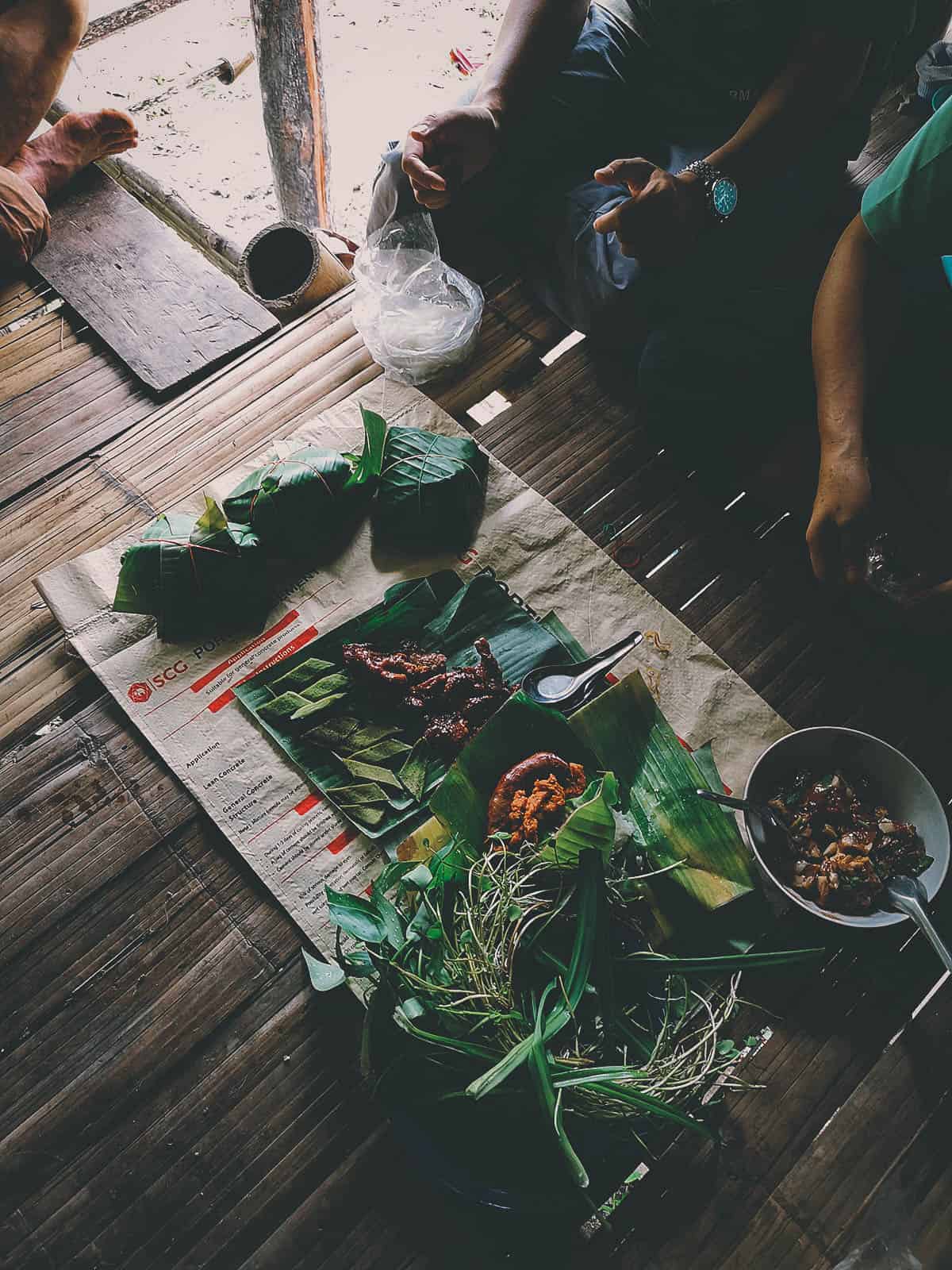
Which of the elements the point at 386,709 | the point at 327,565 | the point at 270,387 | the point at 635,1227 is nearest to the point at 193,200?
the point at 270,387

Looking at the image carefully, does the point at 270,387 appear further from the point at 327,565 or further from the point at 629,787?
the point at 629,787

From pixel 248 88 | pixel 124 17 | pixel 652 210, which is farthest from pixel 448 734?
pixel 248 88

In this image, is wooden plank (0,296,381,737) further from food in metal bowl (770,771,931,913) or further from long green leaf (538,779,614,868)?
food in metal bowl (770,771,931,913)

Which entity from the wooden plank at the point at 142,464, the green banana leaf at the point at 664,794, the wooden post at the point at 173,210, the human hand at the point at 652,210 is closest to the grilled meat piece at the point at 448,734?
the green banana leaf at the point at 664,794

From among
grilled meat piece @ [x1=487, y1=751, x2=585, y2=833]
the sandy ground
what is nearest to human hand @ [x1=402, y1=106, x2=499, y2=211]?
grilled meat piece @ [x1=487, y1=751, x2=585, y2=833]

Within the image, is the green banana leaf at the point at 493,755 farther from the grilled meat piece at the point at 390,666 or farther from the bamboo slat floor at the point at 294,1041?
the bamboo slat floor at the point at 294,1041

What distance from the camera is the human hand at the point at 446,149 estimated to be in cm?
203

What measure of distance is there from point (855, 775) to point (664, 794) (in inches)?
14.1

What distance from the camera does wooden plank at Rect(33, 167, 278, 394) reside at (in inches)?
90.0

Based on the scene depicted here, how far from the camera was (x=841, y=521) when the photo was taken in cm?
177

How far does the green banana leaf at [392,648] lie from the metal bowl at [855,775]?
47 cm

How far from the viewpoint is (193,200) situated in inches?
206

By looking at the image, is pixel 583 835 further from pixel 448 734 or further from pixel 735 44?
pixel 735 44

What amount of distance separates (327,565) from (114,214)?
1.46 metres
